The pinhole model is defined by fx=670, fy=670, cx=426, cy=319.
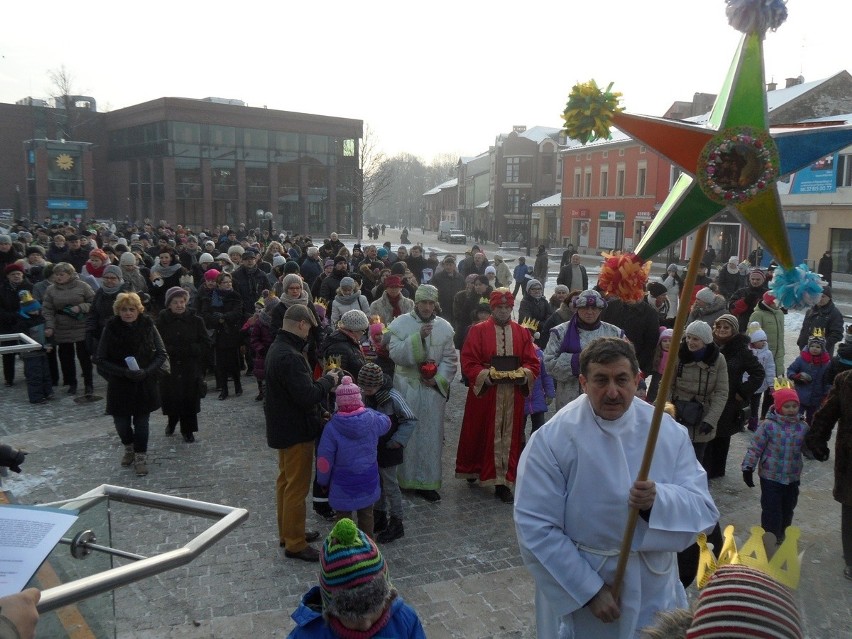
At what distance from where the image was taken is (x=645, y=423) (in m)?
2.75

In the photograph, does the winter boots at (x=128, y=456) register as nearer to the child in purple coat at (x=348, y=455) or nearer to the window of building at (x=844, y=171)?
the child in purple coat at (x=348, y=455)

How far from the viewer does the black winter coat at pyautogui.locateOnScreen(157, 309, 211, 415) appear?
7.47m

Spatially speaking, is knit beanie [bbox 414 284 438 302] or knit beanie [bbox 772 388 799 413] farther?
knit beanie [bbox 414 284 438 302]

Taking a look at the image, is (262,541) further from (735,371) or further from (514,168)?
(514,168)

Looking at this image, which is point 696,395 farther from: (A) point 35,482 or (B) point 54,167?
(B) point 54,167

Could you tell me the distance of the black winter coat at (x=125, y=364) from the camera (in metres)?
6.56

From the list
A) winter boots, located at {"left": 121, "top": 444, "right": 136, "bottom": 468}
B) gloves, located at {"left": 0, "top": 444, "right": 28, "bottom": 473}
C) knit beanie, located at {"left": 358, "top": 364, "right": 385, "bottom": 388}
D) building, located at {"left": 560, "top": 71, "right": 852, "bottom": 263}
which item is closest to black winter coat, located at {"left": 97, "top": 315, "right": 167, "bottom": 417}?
winter boots, located at {"left": 121, "top": 444, "right": 136, "bottom": 468}

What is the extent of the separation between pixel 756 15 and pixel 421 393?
4392mm

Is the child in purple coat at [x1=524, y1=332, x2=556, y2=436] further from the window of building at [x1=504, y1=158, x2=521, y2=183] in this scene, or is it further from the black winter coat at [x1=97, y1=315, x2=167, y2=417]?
the window of building at [x1=504, y1=158, x2=521, y2=183]

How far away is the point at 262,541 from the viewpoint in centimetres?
531

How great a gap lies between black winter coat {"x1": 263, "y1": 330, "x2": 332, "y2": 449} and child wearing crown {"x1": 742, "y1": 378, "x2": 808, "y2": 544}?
358 cm

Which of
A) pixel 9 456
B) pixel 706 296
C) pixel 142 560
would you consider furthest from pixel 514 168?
pixel 142 560

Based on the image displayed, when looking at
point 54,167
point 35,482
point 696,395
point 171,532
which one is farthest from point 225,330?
point 54,167

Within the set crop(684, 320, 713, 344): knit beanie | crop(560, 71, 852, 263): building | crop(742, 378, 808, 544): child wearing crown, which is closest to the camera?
crop(742, 378, 808, 544): child wearing crown
